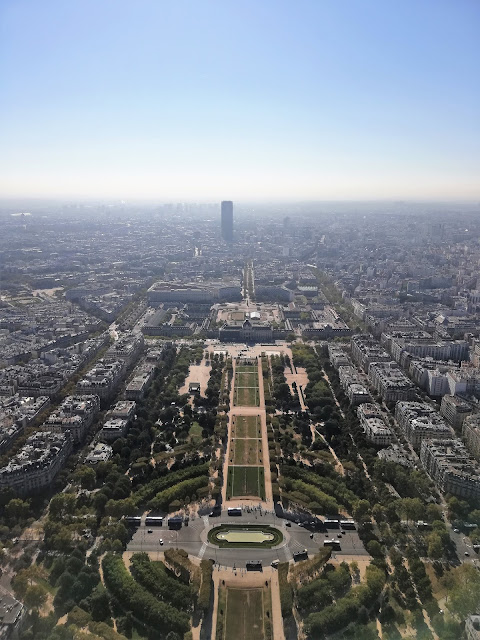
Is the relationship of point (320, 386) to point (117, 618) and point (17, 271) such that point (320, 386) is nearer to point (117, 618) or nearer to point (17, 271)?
point (117, 618)

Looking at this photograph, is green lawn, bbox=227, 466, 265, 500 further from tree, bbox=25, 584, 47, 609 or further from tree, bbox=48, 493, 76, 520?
tree, bbox=25, 584, 47, 609

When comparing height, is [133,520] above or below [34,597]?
below

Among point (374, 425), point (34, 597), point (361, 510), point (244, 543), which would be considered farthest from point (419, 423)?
point (34, 597)

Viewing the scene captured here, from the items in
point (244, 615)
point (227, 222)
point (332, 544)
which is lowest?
point (244, 615)

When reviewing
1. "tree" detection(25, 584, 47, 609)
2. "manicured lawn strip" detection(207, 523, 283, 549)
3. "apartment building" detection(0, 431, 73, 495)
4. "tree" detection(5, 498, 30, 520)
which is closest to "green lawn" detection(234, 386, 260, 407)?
"apartment building" detection(0, 431, 73, 495)

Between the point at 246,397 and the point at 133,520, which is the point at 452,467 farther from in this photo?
the point at 133,520

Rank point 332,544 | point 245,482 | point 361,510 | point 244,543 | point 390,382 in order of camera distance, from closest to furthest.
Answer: point 332,544
point 244,543
point 361,510
point 245,482
point 390,382
